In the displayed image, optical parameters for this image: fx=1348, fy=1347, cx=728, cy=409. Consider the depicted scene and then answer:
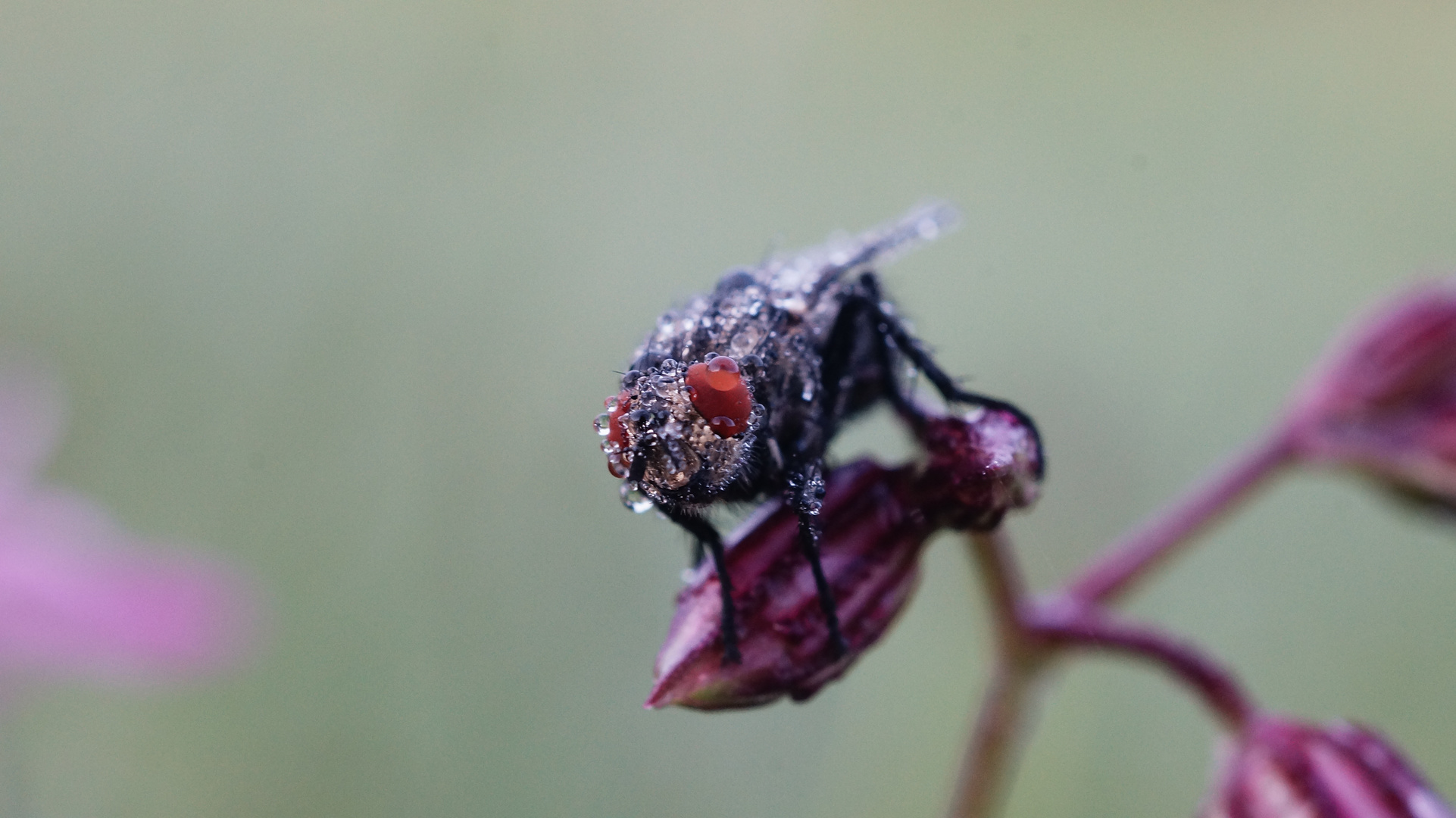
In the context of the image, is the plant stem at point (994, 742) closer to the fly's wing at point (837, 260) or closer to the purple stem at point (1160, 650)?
the purple stem at point (1160, 650)

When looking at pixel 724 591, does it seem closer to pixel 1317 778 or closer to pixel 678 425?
pixel 678 425

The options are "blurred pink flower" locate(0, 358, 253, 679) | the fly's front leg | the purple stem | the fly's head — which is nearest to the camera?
the fly's head

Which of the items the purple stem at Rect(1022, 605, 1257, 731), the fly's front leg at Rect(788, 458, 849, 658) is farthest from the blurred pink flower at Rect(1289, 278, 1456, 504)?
the fly's front leg at Rect(788, 458, 849, 658)

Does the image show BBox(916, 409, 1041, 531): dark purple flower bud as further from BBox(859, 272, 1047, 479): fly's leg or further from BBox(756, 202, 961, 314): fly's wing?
BBox(756, 202, 961, 314): fly's wing

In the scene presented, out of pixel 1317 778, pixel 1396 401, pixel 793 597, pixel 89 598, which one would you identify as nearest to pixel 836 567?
pixel 793 597

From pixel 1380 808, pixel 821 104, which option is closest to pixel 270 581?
pixel 1380 808

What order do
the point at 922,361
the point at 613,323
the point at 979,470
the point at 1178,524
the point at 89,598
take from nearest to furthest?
1. the point at 979,470
2. the point at 922,361
3. the point at 1178,524
4. the point at 89,598
5. the point at 613,323
